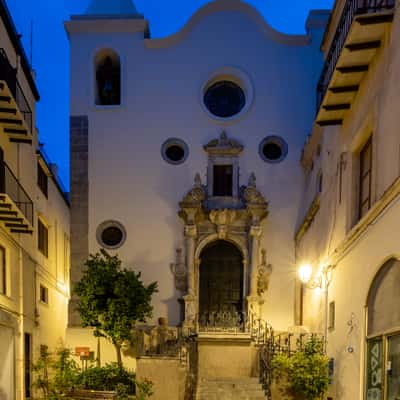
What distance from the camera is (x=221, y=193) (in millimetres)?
15039

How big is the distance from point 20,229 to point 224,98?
8.35 meters

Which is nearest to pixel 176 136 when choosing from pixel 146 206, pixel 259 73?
pixel 146 206

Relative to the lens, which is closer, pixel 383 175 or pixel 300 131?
Answer: pixel 383 175

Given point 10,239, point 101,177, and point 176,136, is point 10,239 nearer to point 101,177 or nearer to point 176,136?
point 101,177

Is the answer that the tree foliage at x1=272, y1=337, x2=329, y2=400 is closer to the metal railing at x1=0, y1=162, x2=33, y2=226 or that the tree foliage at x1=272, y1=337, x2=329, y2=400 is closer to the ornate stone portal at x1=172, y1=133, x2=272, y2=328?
the ornate stone portal at x1=172, y1=133, x2=272, y2=328

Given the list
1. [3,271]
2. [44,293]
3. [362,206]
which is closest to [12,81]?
[3,271]

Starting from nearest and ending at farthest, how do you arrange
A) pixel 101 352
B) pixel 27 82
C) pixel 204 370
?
pixel 204 370 → pixel 27 82 → pixel 101 352

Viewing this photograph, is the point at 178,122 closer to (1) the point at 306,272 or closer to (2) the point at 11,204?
(1) the point at 306,272

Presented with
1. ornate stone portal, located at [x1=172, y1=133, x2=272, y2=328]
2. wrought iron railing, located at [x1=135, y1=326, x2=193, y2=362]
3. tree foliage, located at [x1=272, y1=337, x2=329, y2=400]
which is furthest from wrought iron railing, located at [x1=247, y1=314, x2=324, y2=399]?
wrought iron railing, located at [x1=135, y1=326, x2=193, y2=362]

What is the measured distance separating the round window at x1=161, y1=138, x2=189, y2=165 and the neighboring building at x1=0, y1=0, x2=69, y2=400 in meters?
3.90

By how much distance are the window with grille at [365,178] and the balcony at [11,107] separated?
276 inches

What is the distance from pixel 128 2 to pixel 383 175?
42.4 feet

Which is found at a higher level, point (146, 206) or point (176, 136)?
point (176, 136)

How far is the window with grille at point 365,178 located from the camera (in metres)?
7.92
